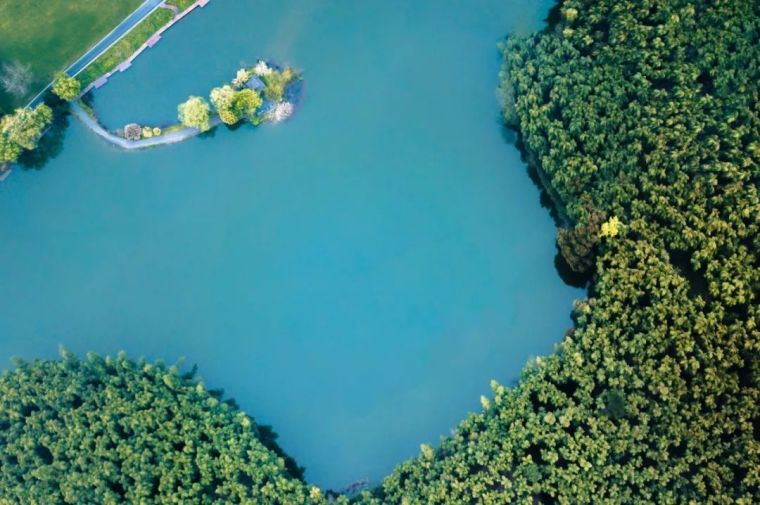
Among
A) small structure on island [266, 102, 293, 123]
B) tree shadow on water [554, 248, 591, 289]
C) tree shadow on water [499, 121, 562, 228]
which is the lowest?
tree shadow on water [554, 248, 591, 289]

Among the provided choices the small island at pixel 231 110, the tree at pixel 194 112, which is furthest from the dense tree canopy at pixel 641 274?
the tree at pixel 194 112

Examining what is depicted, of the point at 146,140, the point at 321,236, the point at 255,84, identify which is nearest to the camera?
the point at 321,236

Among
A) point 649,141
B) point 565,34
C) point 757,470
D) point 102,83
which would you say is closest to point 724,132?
point 649,141

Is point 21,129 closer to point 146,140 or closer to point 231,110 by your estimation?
point 146,140

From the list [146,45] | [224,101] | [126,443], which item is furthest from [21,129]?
[126,443]

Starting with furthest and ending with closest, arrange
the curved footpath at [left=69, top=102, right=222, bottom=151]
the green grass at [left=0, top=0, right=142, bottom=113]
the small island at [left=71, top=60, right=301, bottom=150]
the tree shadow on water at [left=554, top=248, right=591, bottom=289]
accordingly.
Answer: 1. the green grass at [left=0, top=0, right=142, bottom=113]
2. the curved footpath at [left=69, top=102, right=222, bottom=151]
3. the small island at [left=71, top=60, right=301, bottom=150]
4. the tree shadow on water at [left=554, top=248, right=591, bottom=289]

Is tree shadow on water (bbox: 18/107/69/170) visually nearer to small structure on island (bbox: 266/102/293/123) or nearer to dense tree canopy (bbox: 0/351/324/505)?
small structure on island (bbox: 266/102/293/123)

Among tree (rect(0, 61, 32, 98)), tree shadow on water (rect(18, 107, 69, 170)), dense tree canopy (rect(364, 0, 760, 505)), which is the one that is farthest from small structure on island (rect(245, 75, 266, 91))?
dense tree canopy (rect(364, 0, 760, 505))
